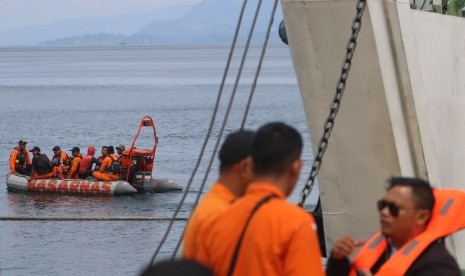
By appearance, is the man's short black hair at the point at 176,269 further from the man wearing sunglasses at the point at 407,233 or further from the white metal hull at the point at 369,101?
the white metal hull at the point at 369,101

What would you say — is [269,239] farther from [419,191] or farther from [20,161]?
[20,161]

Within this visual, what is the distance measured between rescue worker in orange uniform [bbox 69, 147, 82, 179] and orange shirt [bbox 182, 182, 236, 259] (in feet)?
89.1

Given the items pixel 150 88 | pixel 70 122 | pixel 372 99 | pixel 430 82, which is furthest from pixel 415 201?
pixel 150 88

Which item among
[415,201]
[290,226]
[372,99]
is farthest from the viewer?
[372,99]

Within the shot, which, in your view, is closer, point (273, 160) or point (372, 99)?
point (273, 160)

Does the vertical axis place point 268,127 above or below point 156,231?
above

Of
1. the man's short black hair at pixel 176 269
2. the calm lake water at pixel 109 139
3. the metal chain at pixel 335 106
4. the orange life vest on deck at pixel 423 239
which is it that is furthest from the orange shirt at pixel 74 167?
the man's short black hair at pixel 176 269

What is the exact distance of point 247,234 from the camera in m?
4.01

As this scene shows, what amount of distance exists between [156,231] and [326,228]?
65.6 feet

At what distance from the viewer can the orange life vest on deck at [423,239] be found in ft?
14.8

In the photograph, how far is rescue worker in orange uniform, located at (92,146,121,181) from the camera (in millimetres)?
32125

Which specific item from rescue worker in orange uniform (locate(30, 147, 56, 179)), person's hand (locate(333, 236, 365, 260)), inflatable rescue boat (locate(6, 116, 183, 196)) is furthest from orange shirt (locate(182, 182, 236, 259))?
rescue worker in orange uniform (locate(30, 147, 56, 179))

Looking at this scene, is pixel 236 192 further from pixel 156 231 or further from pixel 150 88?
pixel 150 88

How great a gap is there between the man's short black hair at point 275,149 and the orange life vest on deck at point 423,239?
28.1 inches
